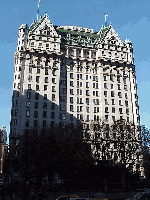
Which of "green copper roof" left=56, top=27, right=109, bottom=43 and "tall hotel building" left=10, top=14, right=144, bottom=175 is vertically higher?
"green copper roof" left=56, top=27, right=109, bottom=43

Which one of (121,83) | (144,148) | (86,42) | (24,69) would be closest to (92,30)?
(86,42)

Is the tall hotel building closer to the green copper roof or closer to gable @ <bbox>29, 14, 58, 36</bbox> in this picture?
gable @ <bbox>29, 14, 58, 36</bbox>

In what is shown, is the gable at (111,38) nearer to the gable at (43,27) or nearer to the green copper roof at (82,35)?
the green copper roof at (82,35)

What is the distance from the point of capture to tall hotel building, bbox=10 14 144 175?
87062 millimetres

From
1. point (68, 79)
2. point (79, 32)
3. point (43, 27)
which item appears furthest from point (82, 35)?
point (68, 79)

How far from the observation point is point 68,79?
96.1 metres

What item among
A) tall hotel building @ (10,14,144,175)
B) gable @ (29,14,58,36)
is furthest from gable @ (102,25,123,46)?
gable @ (29,14,58,36)

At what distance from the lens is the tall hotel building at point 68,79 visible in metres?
87.1

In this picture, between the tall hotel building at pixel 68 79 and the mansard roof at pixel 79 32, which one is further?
the mansard roof at pixel 79 32

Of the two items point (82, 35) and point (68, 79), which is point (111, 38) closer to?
point (82, 35)

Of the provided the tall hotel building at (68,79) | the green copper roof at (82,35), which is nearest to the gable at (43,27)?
the tall hotel building at (68,79)

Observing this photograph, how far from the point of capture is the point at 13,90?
290 ft

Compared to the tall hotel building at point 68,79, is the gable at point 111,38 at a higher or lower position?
higher

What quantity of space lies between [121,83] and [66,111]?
2830cm
